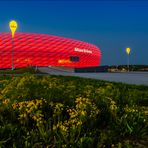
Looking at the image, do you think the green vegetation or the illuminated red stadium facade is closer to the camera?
the green vegetation

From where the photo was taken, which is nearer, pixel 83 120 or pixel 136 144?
pixel 136 144

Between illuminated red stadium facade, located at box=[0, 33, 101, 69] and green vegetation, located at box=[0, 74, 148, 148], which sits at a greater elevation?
illuminated red stadium facade, located at box=[0, 33, 101, 69]

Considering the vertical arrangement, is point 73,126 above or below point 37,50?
below

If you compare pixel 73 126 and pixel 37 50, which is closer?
pixel 73 126

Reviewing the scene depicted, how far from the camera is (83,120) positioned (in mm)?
4617

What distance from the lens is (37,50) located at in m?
121

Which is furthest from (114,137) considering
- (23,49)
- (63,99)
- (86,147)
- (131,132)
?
(23,49)

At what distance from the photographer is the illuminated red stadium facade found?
115250mm

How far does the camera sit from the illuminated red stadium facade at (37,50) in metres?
115

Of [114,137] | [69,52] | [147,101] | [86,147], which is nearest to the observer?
[86,147]

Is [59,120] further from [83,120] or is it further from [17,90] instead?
[17,90]

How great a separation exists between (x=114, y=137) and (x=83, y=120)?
48cm

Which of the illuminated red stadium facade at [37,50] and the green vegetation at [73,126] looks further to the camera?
the illuminated red stadium facade at [37,50]

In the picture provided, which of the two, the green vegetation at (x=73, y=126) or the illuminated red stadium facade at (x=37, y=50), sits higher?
the illuminated red stadium facade at (x=37, y=50)
